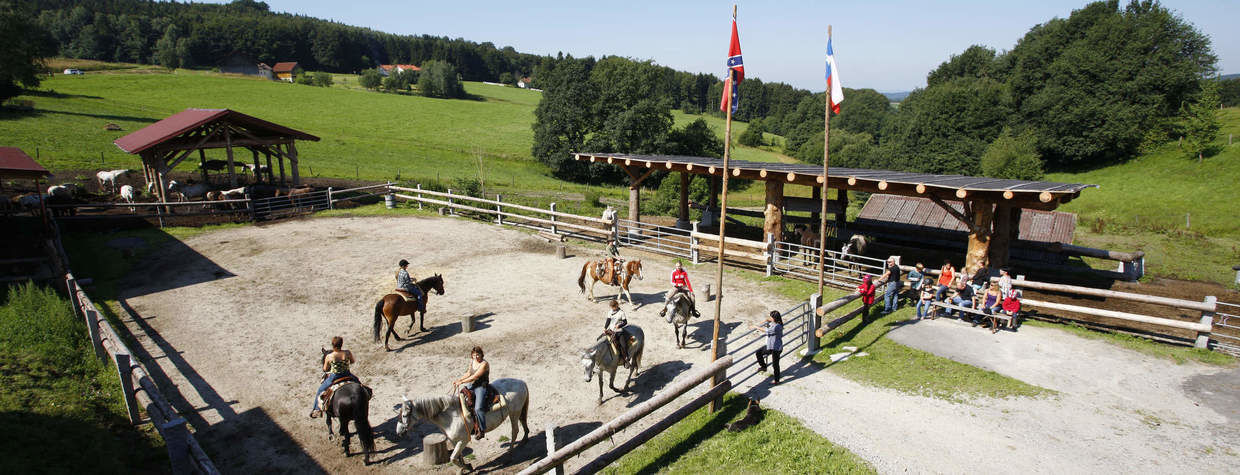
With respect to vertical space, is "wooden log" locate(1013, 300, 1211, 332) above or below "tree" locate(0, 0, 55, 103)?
below

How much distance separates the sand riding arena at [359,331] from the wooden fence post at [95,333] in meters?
0.83

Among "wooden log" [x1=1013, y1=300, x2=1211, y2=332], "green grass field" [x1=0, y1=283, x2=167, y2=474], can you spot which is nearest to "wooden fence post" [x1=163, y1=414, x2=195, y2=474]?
"green grass field" [x1=0, y1=283, x2=167, y2=474]

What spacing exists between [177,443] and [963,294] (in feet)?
45.4

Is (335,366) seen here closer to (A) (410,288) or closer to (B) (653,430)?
(A) (410,288)

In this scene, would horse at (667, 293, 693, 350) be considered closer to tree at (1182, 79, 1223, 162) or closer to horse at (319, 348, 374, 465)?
horse at (319, 348, 374, 465)

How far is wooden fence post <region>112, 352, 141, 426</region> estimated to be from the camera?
292 inches

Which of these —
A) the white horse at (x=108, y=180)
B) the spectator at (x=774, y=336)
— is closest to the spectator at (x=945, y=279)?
the spectator at (x=774, y=336)

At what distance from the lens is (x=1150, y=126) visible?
40.3 metres

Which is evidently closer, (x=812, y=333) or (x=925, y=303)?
(x=812, y=333)

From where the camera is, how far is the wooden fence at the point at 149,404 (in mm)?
6168

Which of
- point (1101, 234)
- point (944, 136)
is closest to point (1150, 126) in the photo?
point (944, 136)

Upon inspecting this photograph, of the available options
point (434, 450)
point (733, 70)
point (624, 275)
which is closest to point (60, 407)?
point (434, 450)

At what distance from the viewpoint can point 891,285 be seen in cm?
1270

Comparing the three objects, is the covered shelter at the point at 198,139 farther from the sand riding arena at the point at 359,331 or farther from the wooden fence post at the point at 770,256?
the wooden fence post at the point at 770,256
